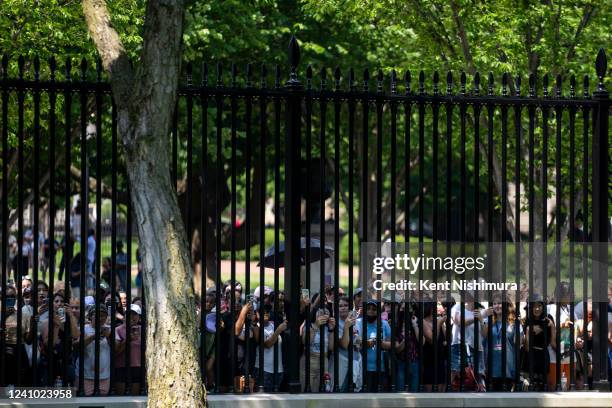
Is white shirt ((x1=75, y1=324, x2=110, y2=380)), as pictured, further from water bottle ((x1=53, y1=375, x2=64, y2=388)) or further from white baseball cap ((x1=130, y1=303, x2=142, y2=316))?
white baseball cap ((x1=130, y1=303, x2=142, y2=316))

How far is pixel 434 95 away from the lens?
1001 cm

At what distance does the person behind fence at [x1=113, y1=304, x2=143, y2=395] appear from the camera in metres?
9.70

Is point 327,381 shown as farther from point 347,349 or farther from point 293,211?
point 293,211

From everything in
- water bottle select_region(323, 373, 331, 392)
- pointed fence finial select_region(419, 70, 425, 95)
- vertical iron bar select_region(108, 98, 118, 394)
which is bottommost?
Answer: water bottle select_region(323, 373, 331, 392)

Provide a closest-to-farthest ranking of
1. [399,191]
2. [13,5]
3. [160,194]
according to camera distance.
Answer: [160,194] < [13,5] < [399,191]

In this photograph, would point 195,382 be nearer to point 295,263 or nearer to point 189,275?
point 189,275

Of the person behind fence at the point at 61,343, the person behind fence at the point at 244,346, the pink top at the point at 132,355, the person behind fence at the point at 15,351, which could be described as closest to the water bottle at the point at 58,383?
the person behind fence at the point at 61,343

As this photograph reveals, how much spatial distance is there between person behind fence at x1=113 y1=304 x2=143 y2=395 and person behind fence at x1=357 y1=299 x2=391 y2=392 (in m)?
1.94

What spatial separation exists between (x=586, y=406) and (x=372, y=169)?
18.3 meters

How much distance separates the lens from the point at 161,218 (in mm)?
7930

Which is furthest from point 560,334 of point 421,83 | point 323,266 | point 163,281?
point 163,281

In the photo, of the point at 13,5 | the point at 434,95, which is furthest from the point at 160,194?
the point at 13,5

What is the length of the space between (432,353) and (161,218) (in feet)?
11.5

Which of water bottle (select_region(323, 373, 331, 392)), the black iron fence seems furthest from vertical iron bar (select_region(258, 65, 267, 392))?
water bottle (select_region(323, 373, 331, 392))
